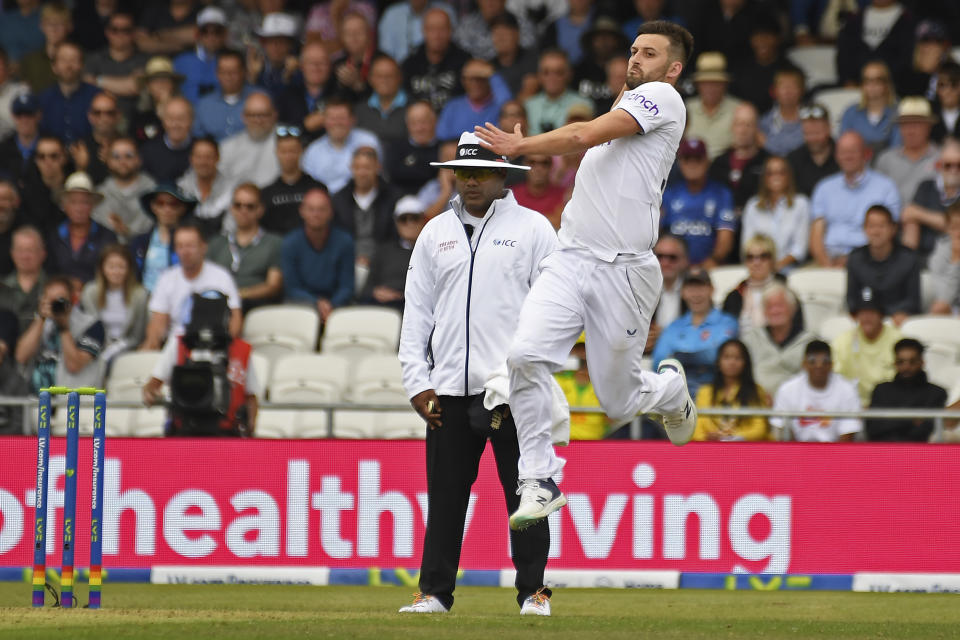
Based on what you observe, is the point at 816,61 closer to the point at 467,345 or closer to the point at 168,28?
the point at 168,28

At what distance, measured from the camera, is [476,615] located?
8031 mm

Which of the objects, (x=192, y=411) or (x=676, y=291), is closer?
(x=192, y=411)

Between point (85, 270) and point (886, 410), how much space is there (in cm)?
715

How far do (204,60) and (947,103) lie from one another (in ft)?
24.5

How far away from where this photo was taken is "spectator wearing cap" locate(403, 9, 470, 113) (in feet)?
52.4

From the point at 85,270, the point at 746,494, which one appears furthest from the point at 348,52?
the point at 746,494

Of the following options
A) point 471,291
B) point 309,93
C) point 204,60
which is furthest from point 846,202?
point 204,60

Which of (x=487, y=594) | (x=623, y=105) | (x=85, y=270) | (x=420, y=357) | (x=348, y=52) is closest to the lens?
(x=623, y=105)

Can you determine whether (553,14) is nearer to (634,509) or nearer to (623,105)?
(634,509)

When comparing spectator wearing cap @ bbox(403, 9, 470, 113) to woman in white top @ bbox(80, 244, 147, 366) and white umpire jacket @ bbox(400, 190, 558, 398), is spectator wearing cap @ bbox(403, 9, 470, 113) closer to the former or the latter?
woman in white top @ bbox(80, 244, 147, 366)

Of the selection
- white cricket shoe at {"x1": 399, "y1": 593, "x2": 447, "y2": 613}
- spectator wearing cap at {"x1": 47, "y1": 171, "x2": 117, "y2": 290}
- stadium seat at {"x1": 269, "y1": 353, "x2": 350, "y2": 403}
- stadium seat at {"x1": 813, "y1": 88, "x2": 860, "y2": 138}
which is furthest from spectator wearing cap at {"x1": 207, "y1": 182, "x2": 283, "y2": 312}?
white cricket shoe at {"x1": 399, "y1": 593, "x2": 447, "y2": 613}

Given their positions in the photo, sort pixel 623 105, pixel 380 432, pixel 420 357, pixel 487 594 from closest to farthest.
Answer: pixel 623 105 < pixel 420 357 < pixel 487 594 < pixel 380 432

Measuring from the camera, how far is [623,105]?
747 cm

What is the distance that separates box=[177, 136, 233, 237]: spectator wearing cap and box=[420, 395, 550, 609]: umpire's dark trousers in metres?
6.77
